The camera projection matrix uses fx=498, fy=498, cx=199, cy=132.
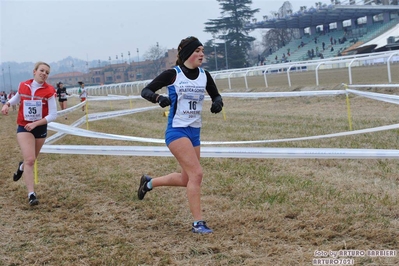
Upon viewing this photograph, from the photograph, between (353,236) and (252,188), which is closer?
(353,236)

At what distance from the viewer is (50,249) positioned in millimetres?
4387

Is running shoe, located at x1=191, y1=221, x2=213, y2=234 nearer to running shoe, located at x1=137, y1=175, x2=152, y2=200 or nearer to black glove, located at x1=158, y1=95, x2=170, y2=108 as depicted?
running shoe, located at x1=137, y1=175, x2=152, y2=200

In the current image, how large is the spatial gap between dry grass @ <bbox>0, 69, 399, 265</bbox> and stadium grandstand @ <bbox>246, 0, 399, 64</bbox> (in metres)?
45.6

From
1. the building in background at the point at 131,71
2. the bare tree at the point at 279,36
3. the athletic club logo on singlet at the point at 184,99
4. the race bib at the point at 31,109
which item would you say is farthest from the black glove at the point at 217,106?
the bare tree at the point at 279,36

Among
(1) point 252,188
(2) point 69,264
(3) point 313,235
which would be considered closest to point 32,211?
(2) point 69,264

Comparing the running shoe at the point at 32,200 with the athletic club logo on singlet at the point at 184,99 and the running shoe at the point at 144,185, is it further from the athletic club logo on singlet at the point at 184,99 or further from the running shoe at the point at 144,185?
the athletic club logo on singlet at the point at 184,99

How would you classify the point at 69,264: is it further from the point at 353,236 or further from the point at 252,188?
the point at 252,188

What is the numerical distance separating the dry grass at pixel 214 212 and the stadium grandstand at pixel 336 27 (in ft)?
150

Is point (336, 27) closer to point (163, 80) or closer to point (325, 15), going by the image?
point (325, 15)

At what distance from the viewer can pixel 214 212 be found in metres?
5.30

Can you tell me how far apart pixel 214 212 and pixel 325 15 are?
60.8 m

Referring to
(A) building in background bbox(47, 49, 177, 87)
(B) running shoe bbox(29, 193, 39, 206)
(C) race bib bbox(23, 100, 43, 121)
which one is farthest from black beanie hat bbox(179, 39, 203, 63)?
(A) building in background bbox(47, 49, 177, 87)

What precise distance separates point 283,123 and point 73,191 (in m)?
7.32

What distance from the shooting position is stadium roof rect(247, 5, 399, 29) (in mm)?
59219
